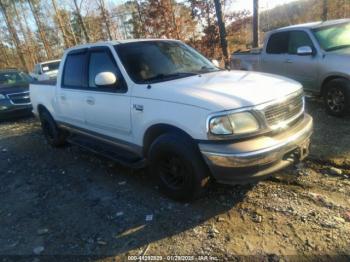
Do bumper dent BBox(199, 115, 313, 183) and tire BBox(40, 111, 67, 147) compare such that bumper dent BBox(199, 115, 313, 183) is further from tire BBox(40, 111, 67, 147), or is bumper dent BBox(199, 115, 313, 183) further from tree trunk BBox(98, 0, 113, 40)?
tree trunk BBox(98, 0, 113, 40)

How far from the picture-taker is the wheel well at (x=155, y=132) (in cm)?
377

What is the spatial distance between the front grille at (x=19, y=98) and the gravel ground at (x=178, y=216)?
5.77 meters

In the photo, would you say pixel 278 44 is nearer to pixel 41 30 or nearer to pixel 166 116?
pixel 166 116

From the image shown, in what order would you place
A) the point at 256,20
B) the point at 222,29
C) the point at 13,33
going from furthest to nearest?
the point at 13,33, the point at 256,20, the point at 222,29

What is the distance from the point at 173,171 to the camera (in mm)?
4012

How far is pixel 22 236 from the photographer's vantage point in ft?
12.6

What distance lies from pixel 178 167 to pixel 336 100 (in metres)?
4.07

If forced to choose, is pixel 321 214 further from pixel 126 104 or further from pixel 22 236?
pixel 22 236

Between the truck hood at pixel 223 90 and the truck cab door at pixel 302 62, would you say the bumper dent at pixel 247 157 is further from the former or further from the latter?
the truck cab door at pixel 302 62

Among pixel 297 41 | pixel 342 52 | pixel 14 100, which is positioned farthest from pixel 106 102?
pixel 14 100

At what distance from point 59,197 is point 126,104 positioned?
1.61 m

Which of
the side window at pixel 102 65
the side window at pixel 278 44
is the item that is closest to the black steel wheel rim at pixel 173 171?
the side window at pixel 102 65

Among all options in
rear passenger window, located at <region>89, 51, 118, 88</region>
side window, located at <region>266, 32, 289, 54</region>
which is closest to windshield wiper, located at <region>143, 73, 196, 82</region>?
rear passenger window, located at <region>89, 51, 118, 88</region>

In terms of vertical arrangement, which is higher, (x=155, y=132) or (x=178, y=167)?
(x=155, y=132)
